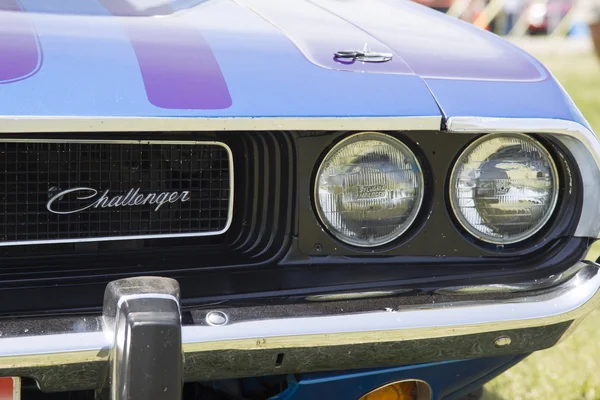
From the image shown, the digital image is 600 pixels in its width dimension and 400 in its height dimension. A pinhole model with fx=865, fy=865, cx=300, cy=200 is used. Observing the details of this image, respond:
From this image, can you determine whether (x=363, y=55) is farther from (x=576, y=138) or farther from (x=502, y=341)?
(x=502, y=341)

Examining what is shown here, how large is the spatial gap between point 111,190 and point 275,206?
0.35m

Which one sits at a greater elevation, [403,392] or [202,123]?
[202,123]

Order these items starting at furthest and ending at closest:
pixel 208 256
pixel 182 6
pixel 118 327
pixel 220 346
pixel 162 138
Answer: pixel 182 6, pixel 208 256, pixel 162 138, pixel 220 346, pixel 118 327

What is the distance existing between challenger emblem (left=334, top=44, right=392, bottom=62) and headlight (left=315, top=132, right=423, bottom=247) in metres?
0.15

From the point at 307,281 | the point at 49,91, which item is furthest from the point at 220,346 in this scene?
the point at 49,91

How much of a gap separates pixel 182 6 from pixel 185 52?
366 millimetres

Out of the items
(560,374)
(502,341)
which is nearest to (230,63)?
(502,341)

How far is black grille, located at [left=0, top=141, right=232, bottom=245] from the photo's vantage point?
5.47 ft

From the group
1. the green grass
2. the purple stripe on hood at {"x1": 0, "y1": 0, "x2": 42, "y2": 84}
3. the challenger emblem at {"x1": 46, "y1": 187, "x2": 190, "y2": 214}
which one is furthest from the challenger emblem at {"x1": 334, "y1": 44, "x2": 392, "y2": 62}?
the green grass

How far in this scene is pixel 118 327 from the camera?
1468mm

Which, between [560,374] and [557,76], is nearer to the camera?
[560,374]

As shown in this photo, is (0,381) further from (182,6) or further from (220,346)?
(182,6)

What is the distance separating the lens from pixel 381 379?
1.84m

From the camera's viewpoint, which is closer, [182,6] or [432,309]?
[432,309]
